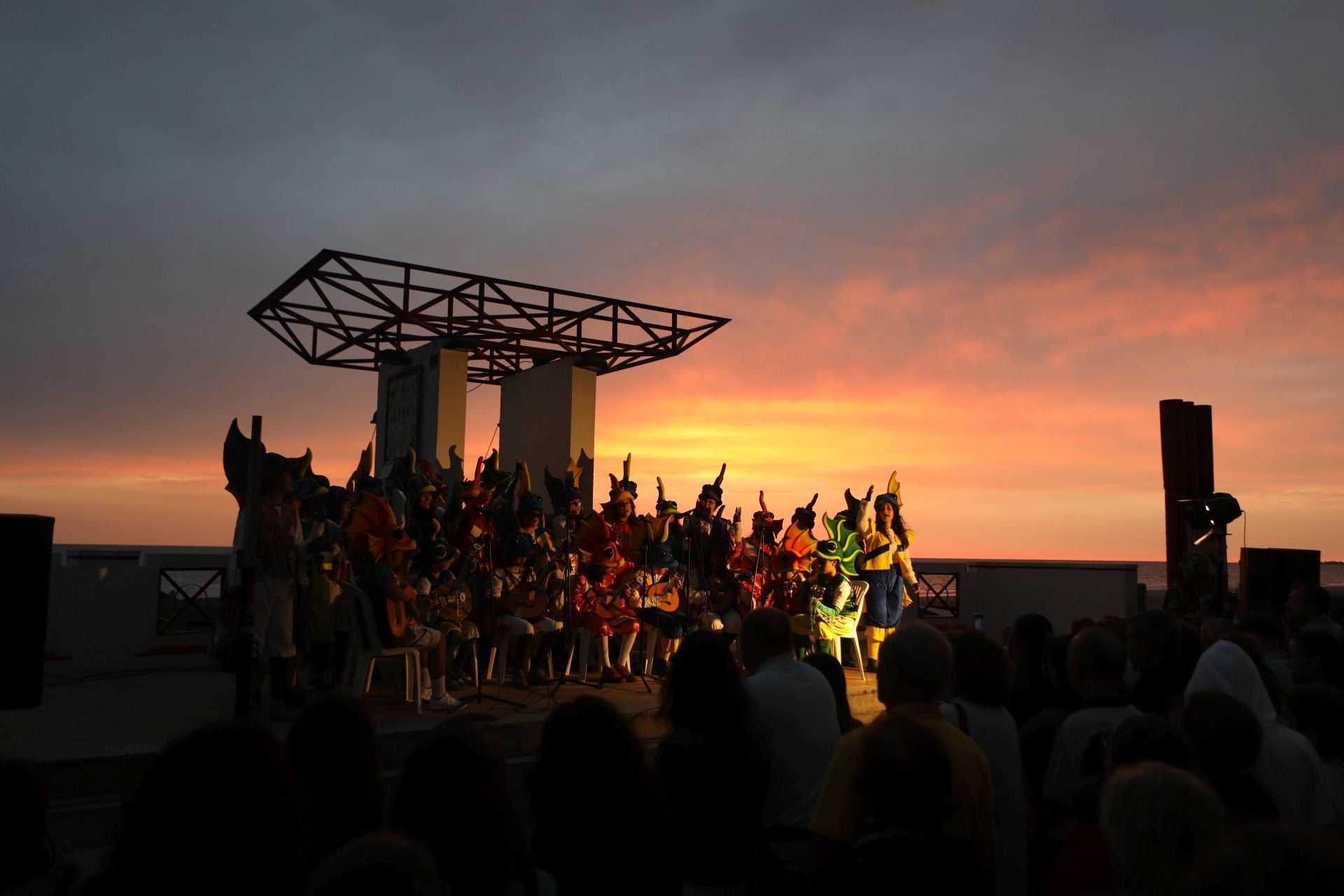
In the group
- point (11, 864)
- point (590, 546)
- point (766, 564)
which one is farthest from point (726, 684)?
point (766, 564)

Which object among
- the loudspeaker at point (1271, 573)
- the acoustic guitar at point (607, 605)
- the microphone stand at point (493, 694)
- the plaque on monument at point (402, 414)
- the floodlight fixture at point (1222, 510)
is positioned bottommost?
the microphone stand at point (493, 694)

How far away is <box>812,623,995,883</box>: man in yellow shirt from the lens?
2.07 m

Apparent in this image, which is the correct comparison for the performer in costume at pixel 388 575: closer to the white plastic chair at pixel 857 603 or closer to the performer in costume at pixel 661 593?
the performer in costume at pixel 661 593

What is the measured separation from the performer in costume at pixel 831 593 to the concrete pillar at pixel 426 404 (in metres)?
4.35

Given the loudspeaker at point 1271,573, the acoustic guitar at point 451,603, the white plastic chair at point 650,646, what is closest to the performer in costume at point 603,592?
the white plastic chair at point 650,646

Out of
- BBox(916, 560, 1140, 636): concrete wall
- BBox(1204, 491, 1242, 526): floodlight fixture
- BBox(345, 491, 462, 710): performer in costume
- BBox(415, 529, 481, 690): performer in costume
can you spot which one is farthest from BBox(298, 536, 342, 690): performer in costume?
BBox(916, 560, 1140, 636): concrete wall

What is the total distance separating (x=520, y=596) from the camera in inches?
292

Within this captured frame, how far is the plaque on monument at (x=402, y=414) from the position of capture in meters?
11.8

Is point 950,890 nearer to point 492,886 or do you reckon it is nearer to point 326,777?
point 492,886

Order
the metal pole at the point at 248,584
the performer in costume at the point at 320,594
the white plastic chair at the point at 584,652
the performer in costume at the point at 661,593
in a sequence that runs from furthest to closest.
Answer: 1. the performer in costume at the point at 661,593
2. the white plastic chair at the point at 584,652
3. the performer in costume at the point at 320,594
4. the metal pole at the point at 248,584

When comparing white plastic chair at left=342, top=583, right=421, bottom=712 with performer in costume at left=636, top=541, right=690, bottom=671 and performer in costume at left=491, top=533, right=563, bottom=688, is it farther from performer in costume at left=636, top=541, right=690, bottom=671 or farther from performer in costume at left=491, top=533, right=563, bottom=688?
performer in costume at left=636, top=541, right=690, bottom=671

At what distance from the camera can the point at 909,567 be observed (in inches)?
384

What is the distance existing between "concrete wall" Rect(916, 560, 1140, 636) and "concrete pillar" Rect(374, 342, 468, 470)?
6.31 meters

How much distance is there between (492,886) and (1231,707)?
173 cm
